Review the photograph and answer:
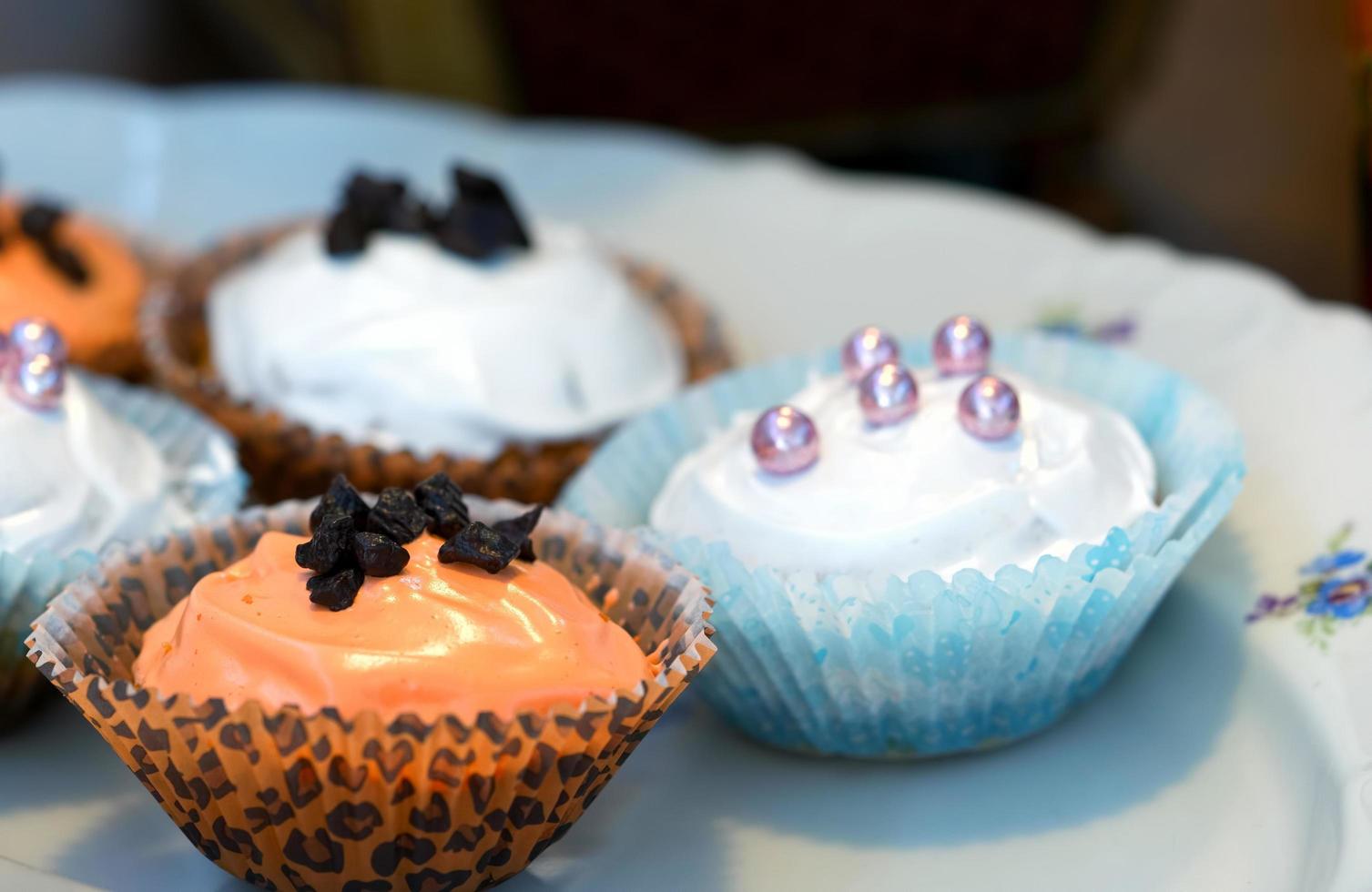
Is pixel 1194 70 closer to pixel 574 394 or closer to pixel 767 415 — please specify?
pixel 574 394

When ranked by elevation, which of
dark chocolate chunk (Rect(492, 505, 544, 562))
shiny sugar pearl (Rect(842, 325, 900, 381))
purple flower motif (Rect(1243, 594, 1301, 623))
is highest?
shiny sugar pearl (Rect(842, 325, 900, 381))

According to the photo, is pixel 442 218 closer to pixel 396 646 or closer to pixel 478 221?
pixel 478 221

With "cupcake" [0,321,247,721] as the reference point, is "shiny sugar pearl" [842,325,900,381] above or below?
above

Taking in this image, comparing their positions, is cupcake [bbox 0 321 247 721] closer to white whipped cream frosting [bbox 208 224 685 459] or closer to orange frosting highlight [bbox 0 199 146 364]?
white whipped cream frosting [bbox 208 224 685 459]

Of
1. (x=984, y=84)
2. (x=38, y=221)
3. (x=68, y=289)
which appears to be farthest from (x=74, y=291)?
(x=984, y=84)

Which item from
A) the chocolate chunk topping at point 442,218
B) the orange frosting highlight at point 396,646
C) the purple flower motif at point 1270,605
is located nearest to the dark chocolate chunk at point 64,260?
the chocolate chunk topping at point 442,218

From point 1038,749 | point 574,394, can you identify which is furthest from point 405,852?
point 574,394

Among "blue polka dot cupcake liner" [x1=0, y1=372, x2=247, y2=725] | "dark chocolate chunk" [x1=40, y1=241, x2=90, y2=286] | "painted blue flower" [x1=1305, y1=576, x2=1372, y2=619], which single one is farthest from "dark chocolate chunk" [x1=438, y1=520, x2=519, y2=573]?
"dark chocolate chunk" [x1=40, y1=241, x2=90, y2=286]

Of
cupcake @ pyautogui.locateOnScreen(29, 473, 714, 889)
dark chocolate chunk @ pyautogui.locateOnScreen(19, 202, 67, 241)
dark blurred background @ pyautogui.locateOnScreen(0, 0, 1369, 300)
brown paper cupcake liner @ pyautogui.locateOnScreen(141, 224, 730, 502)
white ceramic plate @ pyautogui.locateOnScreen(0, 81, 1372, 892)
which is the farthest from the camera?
dark blurred background @ pyautogui.locateOnScreen(0, 0, 1369, 300)

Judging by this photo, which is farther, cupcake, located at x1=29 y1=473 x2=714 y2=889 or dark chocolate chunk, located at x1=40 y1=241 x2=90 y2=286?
dark chocolate chunk, located at x1=40 y1=241 x2=90 y2=286
